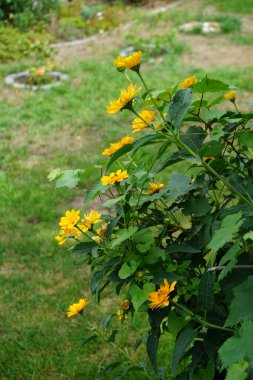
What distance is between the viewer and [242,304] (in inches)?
64.6

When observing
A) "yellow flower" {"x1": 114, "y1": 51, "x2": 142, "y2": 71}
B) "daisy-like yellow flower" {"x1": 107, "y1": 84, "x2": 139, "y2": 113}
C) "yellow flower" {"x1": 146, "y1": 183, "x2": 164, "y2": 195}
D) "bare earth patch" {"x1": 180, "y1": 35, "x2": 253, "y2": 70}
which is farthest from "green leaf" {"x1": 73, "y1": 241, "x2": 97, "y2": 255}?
"bare earth patch" {"x1": 180, "y1": 35, "x2": 253, "y2": 70}

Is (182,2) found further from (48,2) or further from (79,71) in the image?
(79,71)

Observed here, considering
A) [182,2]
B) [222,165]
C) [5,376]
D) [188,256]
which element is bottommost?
[182,2]

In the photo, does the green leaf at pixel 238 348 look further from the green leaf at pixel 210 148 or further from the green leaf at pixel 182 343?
the green leaf at pixel 210 148

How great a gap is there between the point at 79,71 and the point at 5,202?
330cm

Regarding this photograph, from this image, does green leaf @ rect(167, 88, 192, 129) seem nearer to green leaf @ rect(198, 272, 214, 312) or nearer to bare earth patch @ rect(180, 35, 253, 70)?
green leaf @ rect(198, 272, 214, 312)

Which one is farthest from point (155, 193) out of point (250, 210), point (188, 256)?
point (250, 210)

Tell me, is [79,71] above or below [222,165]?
below

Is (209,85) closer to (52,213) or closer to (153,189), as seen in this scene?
(153,189)

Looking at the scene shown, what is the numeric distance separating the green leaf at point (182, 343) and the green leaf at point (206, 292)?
0.08m

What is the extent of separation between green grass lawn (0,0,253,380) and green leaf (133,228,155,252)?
316 millimetres

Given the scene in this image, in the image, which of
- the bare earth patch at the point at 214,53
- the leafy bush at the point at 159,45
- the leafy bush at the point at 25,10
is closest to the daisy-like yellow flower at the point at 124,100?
the bare earth patch at the point at 214,53

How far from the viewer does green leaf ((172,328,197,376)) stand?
6.11ft

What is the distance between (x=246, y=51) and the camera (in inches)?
339
